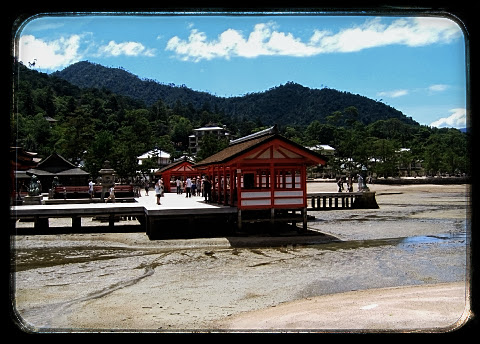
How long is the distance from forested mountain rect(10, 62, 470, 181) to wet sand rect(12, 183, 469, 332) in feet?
8.67

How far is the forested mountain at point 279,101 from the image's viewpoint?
131875mm

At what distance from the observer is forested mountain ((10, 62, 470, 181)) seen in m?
30.8

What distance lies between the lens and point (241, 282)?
33.0 feet

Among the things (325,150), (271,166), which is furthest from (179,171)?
(325,150)

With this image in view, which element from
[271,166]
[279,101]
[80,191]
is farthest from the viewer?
[279,101]

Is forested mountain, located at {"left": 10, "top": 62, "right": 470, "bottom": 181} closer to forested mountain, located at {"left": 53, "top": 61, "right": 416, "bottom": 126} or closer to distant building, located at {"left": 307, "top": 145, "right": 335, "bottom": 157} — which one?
forested mountain, located at {"left": 53, "top": 61, "right": 416, "bottom": 126}

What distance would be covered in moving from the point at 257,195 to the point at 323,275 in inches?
273

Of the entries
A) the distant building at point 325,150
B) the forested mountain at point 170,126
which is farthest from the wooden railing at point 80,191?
the distant building at point 325,150

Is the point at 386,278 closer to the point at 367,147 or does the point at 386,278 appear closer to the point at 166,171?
the point at 166,171

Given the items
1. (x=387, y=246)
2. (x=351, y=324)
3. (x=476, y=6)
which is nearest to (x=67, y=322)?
(x=351, y=324)

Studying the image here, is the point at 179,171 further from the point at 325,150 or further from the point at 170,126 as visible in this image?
the point at 170,126

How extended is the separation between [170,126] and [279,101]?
54358mm

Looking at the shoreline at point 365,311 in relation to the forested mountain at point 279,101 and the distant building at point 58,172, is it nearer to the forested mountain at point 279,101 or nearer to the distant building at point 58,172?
the distant building at point 58,172

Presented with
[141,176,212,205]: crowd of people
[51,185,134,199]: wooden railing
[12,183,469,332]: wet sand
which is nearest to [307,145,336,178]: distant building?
[141,176,212,205]: crowd of people
